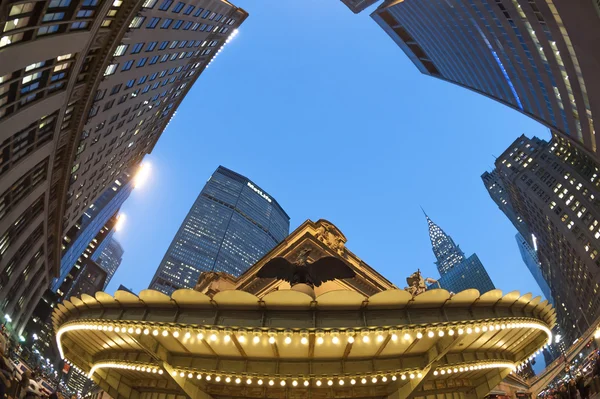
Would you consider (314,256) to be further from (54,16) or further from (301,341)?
(54,16)

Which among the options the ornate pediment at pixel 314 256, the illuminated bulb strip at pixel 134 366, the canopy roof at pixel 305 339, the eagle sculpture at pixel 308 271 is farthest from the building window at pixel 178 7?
the illuminated bulb strip at pixel 134 366

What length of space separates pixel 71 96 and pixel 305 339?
3537 cm

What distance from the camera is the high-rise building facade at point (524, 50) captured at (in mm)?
45219

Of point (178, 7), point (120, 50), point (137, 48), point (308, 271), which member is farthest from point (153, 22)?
point (308, 271)

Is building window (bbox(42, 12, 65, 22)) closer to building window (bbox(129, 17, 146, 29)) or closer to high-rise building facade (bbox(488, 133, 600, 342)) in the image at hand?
building window (bbox(129, 17, 146, 29))

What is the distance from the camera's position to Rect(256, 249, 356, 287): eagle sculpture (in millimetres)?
15492

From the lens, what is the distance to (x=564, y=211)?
99.7m

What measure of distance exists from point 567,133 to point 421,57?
6277 cm

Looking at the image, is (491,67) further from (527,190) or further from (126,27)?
(126,27)

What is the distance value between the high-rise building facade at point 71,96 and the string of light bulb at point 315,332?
860 inches

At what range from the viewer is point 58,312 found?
1445 cm

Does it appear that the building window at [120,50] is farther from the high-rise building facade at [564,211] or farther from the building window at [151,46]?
the high-rise building facade at [564,211]

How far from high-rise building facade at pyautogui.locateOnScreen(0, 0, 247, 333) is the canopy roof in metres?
21.0

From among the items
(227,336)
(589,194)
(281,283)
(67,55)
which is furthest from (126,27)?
(589,194)
